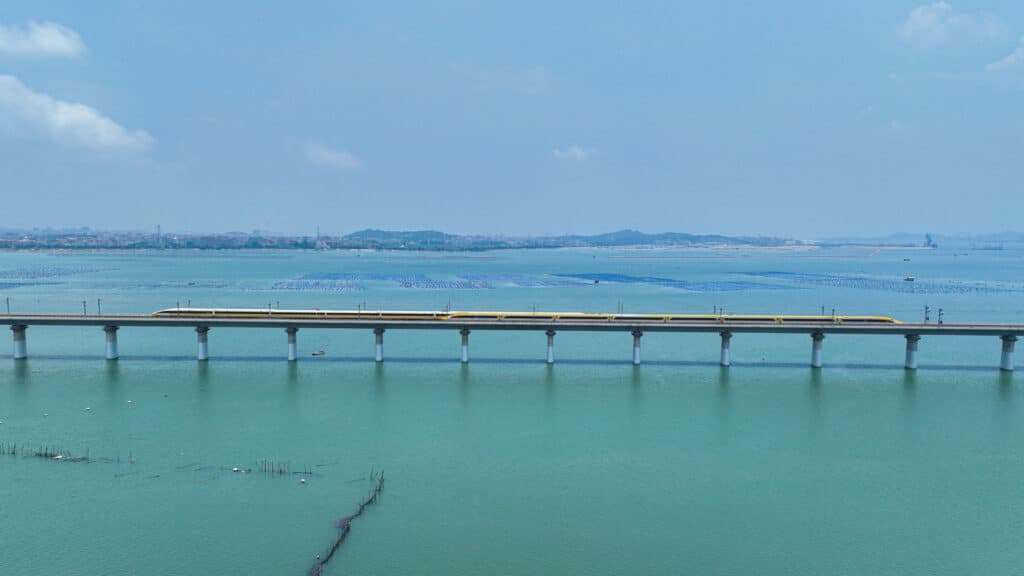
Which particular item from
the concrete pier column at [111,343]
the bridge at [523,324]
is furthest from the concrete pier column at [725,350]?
the concrete pier column at [111,343]

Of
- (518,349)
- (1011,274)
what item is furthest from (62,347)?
(1011,274)

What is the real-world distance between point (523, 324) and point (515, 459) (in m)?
14.1

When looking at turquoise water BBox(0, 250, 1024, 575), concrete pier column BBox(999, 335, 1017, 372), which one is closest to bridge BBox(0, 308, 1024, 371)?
concrete pier column BBox(999, 335, 1017, 372)

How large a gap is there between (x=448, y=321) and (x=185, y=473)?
59.7 ft

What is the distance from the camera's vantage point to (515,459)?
2455cm

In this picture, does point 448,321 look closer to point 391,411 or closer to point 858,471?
point 391,411

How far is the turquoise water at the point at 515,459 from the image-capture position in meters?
18.0

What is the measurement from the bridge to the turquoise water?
1691 mm

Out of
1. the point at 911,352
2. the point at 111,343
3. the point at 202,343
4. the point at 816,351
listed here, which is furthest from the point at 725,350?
the point at 111,343

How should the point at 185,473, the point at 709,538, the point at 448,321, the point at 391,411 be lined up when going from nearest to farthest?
the point at 709,538, the point at 185,473, the point at 391,411, the point at 448,321

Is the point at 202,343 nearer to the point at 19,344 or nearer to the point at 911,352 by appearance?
the point at 19,344

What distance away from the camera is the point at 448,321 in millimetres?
38688

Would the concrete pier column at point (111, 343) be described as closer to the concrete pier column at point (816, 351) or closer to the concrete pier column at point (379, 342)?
the concrete pier column at point (379, 342)

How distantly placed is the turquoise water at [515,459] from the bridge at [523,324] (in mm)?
1691
